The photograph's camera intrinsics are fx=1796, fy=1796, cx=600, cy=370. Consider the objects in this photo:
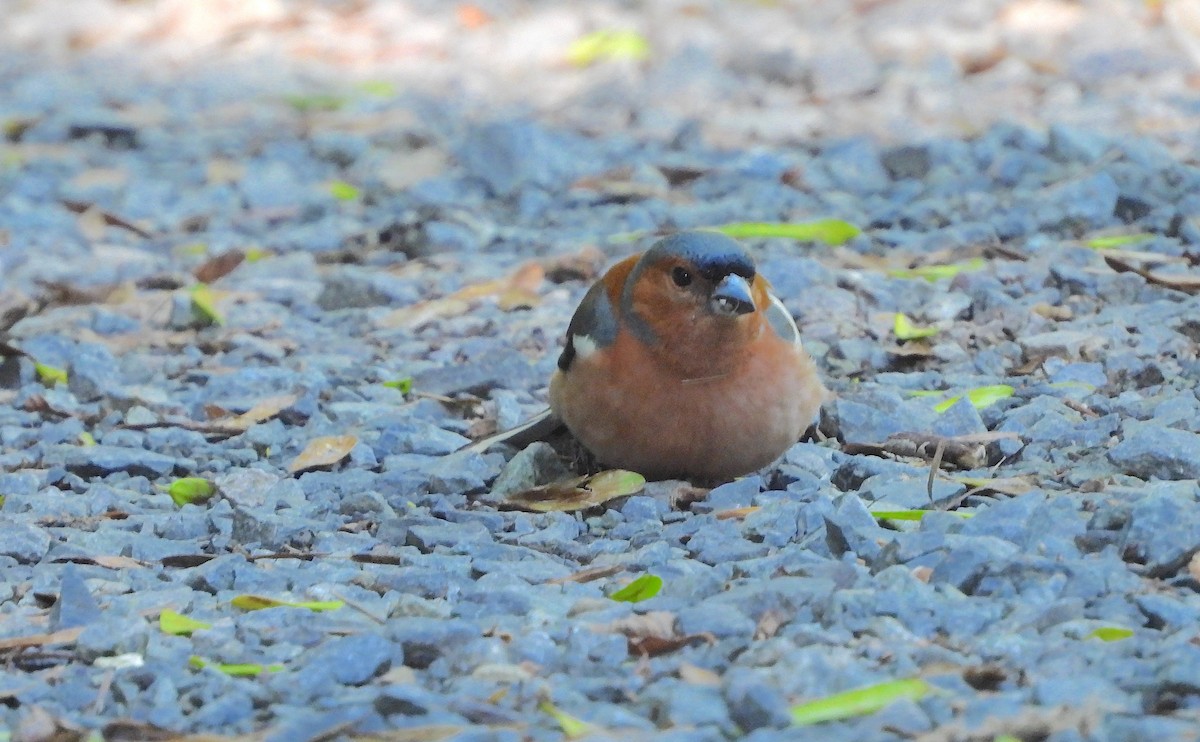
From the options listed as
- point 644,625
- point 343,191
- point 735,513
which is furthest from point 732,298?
point 343,191

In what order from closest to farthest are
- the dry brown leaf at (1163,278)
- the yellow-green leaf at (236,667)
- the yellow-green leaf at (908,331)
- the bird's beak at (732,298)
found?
1. the yellow-green leaf at (236,667)
2. the bird's beak at (732,298)
3. the yellow-green leaf at (908,331)
4. the dry brown leaf at (1163,278)

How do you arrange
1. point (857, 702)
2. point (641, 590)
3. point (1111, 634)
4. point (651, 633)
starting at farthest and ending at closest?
1. point (641, 590)
2. point (651, 633)
3. point (1111, 634)
4. point (857, 702)

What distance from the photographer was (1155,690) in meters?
3.04

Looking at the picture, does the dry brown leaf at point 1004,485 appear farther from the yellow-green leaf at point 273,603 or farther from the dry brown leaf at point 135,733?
the dry brown leaf at point 135,733

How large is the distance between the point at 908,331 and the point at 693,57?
4.88 m

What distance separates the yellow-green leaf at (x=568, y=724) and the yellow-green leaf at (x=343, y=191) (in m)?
6.01

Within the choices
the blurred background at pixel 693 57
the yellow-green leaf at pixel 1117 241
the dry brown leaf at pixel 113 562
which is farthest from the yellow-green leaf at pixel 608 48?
the dry brown leaf at pixel 113 562

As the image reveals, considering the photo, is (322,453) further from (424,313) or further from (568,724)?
(568,724)

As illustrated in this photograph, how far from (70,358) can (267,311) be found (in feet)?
2.98

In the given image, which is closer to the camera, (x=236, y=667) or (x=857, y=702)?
(x=857, y=702)

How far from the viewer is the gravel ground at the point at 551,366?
3332 mm

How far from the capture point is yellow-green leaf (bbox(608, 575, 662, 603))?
3.77 m

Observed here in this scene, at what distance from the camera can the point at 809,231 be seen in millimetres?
7238

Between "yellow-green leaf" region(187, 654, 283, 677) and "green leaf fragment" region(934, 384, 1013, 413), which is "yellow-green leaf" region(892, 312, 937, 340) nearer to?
"green leaf fragment" region(934, 384, 1013, 413)
